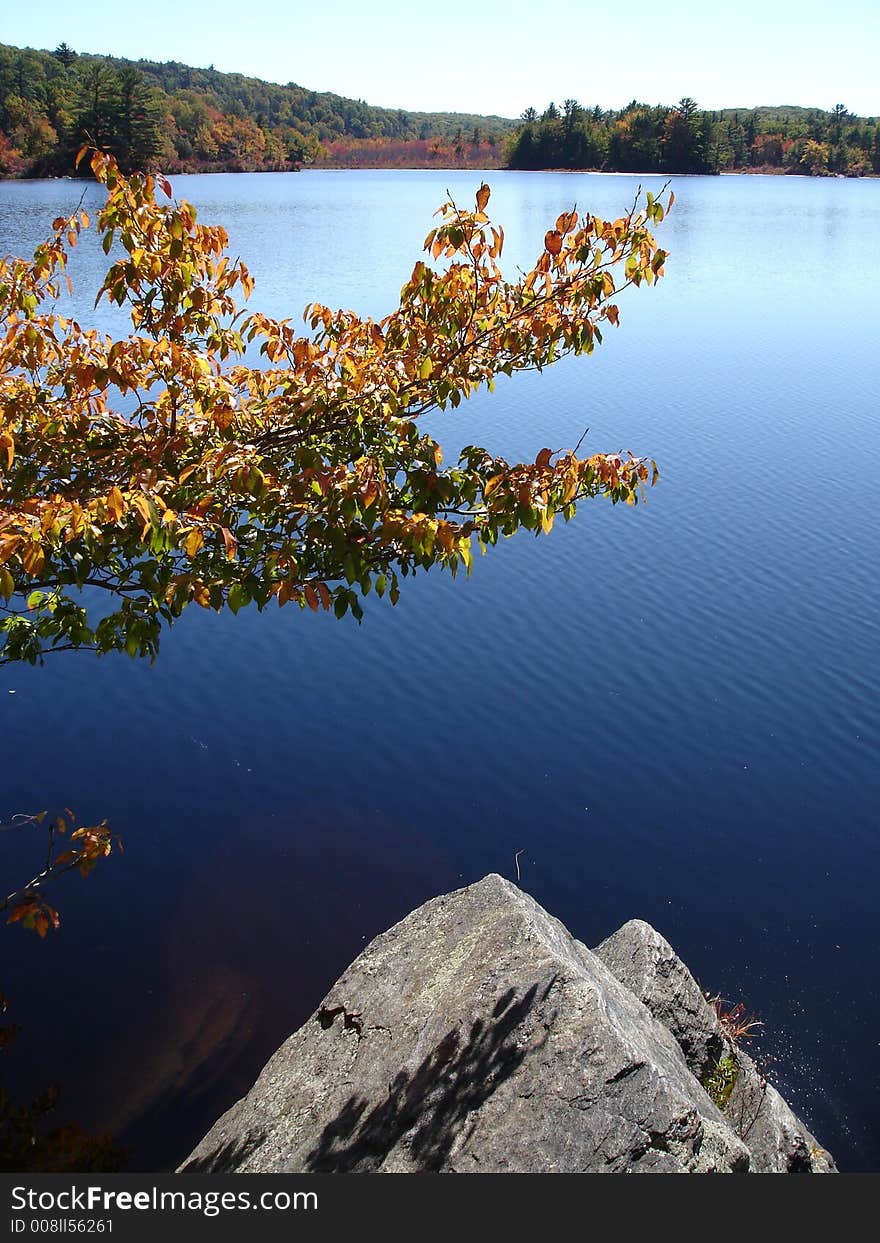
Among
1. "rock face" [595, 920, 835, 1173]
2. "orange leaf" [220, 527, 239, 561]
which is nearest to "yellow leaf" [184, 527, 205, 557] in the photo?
"orange leaf" [220, 527, 239, 561]

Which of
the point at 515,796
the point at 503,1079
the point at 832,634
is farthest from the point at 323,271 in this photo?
the point at 503,1079

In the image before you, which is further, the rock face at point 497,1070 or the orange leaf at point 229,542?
the rock face at point 497,1070

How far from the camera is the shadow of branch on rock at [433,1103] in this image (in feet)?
21.2

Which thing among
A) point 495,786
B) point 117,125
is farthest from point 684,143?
point 495,786

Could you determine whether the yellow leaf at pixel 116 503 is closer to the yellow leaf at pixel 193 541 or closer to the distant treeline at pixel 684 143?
the yellow leaf at pixel 193 541

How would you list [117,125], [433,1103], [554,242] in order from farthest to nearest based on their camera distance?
1. [117,125]
2. [554,242]
3. [433,1103]

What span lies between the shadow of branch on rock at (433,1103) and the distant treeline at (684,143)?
162 m

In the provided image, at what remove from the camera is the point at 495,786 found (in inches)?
538

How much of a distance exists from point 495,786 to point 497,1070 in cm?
706

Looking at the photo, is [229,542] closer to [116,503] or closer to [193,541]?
[193,541]

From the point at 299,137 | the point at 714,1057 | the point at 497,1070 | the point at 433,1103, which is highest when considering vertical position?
the point at 299,137

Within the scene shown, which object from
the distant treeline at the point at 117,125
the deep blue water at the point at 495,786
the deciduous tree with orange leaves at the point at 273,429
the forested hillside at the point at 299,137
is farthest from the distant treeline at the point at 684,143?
the deciduous tree with orange leaves at the point at 273,429

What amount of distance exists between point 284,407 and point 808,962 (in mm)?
8226

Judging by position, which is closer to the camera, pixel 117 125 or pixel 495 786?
pixel 495 786
